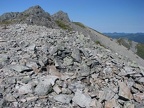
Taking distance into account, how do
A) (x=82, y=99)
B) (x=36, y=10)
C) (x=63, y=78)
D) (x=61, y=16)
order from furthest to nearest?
1. (x=61, y=16)
2. (x=36, y=10)
3. (x=63, y=78)
4. (x=82, y=99)

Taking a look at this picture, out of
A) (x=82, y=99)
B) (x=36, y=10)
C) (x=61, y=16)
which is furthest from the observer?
(x=61, y=16)

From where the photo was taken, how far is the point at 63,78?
16125mm

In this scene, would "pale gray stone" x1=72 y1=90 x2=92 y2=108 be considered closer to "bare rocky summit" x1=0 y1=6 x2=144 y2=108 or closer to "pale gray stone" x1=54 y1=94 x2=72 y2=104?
"bare rocky summit" x1=0 y1=6 x2=144 y2=108

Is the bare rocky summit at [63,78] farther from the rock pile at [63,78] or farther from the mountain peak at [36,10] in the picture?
the mountain peak at [36,10]

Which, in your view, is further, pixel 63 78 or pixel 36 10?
pixel 36 10

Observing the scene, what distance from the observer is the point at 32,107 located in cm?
1288

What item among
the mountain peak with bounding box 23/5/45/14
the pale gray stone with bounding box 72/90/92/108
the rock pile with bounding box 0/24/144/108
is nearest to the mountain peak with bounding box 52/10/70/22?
the mountain peak with bounding box 23/5/45/14

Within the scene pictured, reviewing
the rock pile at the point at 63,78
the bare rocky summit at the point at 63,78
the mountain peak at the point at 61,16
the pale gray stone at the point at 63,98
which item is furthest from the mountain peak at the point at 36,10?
the pale gray stone at the point at 63,98

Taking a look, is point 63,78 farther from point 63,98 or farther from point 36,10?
point 36,10

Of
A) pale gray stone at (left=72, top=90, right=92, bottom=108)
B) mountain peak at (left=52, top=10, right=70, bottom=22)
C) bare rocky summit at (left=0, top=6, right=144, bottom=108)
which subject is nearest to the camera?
pale gray stone at (left=72, top=90, right=92, bottom=108)

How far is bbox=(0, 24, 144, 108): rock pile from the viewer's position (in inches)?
543

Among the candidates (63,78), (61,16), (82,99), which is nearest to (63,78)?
(63,78)

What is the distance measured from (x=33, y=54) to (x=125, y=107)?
8226 millimetres

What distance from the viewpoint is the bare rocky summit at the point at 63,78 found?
1378 centimetres
